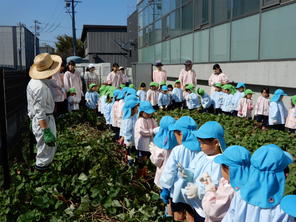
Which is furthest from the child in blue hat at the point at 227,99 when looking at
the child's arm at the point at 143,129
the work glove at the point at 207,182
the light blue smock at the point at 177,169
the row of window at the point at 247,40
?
the work glove at the point at 207,182

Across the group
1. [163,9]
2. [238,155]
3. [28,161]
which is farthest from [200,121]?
[163,9]

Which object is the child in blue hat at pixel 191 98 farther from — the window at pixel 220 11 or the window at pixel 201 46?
the window at pixel 220 11

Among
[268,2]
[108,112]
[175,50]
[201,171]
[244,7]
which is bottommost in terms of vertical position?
[108,112]

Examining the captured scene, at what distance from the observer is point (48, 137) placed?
16.9ft

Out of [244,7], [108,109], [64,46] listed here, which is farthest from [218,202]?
[64,46]

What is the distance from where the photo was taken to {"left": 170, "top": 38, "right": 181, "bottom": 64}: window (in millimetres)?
18828

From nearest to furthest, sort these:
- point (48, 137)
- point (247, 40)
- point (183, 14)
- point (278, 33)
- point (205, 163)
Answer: point (205, 163) → point (48, 137) → point (278, 33) → point (247, 40) → point (183, 14)

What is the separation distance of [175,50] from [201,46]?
3.93m

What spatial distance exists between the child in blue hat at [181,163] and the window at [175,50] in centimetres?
1504

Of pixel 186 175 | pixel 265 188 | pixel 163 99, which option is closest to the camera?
pixel 265 188

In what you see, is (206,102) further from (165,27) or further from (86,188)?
(165,27)

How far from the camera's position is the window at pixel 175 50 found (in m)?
18.8

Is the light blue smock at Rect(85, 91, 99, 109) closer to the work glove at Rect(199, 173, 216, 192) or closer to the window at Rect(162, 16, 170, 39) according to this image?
the work glove at Rect(199, 173, 216, 192)

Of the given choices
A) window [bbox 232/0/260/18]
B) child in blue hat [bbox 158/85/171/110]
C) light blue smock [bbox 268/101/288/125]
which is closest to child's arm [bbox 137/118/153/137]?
light blue smock [bbox 268/101/288/125]
